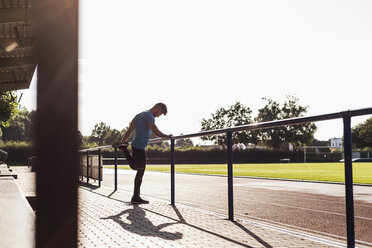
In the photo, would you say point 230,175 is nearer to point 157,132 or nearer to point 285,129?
point 157,132

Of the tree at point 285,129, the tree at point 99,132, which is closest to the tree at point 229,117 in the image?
the tree at point 285,129

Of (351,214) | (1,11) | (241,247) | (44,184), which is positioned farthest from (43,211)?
(1,11)

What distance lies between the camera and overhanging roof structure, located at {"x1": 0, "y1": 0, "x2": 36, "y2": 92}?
988 centimetres

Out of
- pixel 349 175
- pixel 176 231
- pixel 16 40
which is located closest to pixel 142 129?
pixel 176 231

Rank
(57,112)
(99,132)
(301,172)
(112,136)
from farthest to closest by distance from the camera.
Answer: (99,132) < (112,136) < (301,172) < (57,112)

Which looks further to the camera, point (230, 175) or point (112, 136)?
point (112, 136)

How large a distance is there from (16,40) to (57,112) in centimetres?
1116

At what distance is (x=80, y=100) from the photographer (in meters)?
1.53

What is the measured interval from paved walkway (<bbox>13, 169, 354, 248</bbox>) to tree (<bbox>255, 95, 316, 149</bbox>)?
3181 inches

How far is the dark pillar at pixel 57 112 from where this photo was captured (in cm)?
147

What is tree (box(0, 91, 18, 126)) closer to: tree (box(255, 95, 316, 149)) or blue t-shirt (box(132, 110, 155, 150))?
blue t-shirt (box(132, 110, 155, 150))

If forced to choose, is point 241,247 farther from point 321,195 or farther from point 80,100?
point 321,195

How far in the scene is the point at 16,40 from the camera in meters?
11.5

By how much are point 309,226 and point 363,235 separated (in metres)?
0.77
